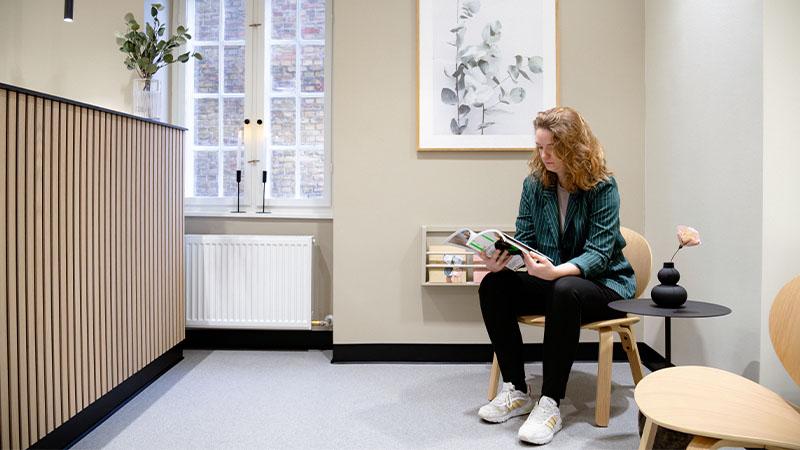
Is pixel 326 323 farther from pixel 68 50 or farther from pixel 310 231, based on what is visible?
pixel 68 50

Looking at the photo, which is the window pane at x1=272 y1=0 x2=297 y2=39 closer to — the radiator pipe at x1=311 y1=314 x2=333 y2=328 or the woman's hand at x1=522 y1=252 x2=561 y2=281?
the radiator pipe at x1=311 y1=314 x2=333 y2=328

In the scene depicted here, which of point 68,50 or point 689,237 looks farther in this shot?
point 68,50

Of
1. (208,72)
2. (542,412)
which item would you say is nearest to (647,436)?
(542,412)

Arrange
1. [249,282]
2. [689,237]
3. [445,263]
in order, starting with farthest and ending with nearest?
[249,282]
[445,263]
[689,237]

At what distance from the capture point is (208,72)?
364cm

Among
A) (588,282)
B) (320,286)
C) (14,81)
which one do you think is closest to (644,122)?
(588,282)

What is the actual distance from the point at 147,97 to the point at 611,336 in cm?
244

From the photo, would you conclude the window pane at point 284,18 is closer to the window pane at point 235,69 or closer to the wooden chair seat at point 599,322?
the window pane at point 235,69

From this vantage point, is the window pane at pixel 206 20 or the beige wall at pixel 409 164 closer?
the beige wall at pixel 409 164

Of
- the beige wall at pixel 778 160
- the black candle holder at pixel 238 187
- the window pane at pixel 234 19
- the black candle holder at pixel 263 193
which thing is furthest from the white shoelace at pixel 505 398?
the window pane at pixel 234 19

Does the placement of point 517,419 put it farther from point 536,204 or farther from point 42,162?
point 42,162

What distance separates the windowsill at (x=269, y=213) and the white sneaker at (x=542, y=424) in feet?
5.73

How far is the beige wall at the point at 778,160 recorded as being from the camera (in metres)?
2.04

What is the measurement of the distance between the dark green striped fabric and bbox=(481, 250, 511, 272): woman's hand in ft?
0.71
